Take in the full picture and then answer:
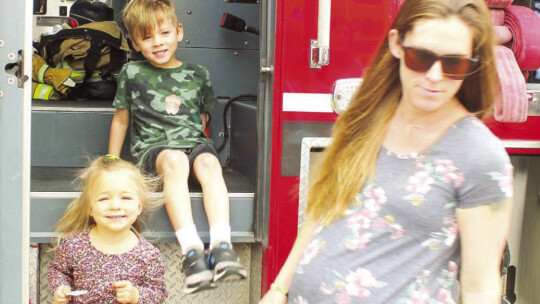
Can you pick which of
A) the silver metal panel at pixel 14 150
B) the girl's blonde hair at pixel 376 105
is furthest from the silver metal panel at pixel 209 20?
the girl's blonde hair at pixel 376 105

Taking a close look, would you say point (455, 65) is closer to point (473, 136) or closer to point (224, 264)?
point (473, 136)

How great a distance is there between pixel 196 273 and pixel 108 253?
1.03ft

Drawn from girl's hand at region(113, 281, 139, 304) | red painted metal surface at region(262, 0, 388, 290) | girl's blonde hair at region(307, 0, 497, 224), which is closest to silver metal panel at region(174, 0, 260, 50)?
red painted metal surface at region(262, 0, 388, 290)

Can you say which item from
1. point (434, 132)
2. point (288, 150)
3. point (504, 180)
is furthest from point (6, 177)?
point (504, 180)

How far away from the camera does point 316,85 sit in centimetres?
286

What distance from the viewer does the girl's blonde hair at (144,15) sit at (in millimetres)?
3213

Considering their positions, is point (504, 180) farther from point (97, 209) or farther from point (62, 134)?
point (62, 134)

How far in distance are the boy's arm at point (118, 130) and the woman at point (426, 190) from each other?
183cm

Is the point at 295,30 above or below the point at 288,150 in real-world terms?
above

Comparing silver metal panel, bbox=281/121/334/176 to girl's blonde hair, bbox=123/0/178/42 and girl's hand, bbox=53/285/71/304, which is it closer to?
girl's blonde hair, bbox=123/0/178/42

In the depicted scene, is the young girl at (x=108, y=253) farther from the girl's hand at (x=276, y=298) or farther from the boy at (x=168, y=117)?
the girl's hand at (x=276, y=298)

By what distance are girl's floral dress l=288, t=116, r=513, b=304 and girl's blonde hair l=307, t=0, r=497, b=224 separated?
44 mm

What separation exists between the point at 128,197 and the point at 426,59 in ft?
4.79

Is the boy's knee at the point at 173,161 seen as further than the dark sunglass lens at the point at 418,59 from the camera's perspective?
Yes
